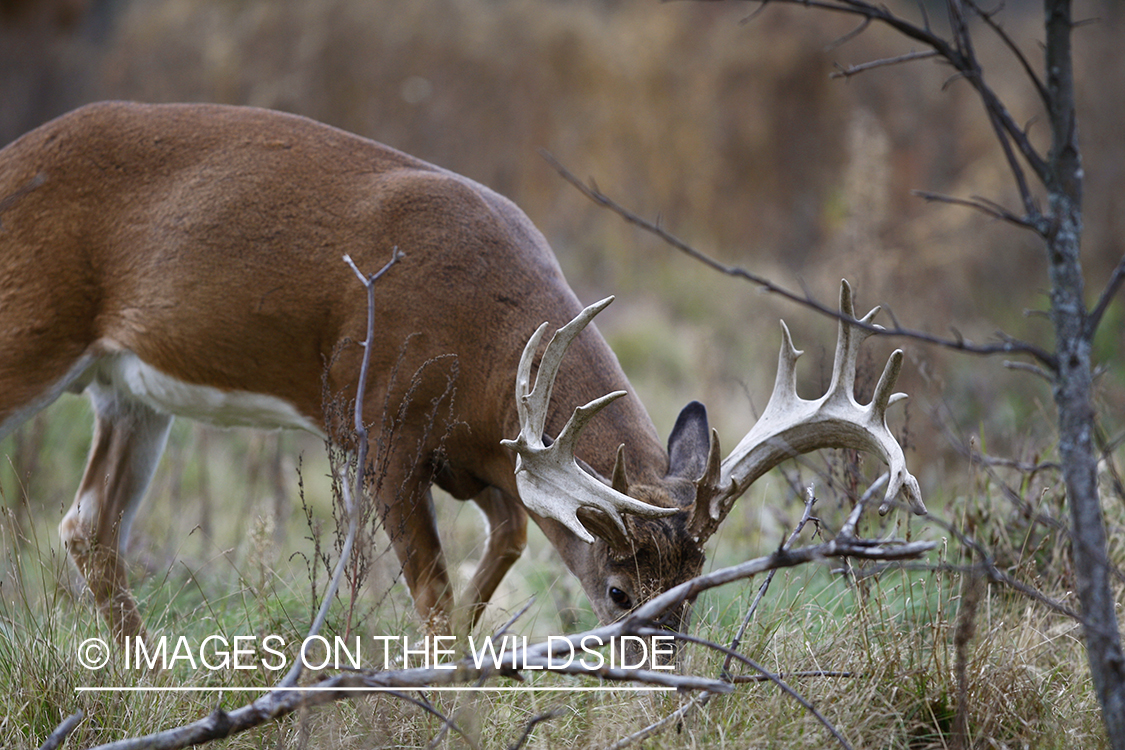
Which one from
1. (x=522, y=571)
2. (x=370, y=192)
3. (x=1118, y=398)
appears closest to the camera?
(x=370, y=192)

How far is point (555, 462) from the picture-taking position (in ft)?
10.7

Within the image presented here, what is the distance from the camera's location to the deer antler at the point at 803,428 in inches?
127

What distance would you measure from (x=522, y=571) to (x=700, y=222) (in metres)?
10.7

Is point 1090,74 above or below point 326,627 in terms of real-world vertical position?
above

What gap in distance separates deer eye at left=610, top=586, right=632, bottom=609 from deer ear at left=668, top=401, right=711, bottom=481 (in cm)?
42

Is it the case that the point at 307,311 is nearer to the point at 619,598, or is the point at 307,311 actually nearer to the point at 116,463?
the point at 116,463

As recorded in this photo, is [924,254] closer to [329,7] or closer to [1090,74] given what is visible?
[1090,74]

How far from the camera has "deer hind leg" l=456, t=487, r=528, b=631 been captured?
4195 millimetres

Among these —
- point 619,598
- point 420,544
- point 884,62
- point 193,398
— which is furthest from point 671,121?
point 884,62

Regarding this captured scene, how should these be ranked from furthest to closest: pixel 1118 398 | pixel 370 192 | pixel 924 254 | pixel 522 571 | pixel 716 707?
1. pixel 924 254
2. pixel 1118 398
3. pixel 522 571
4. pixel 370 192
5. pixel 716 707

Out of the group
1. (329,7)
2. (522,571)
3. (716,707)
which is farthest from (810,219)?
(716,707)

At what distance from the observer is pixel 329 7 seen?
14.6 metres

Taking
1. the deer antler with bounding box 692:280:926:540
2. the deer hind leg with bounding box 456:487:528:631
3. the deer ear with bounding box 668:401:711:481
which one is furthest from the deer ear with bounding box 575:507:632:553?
the deer hind leg with bounding box 456:487:528:631

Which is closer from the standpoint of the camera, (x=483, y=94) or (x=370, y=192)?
(x=370, y=192)
